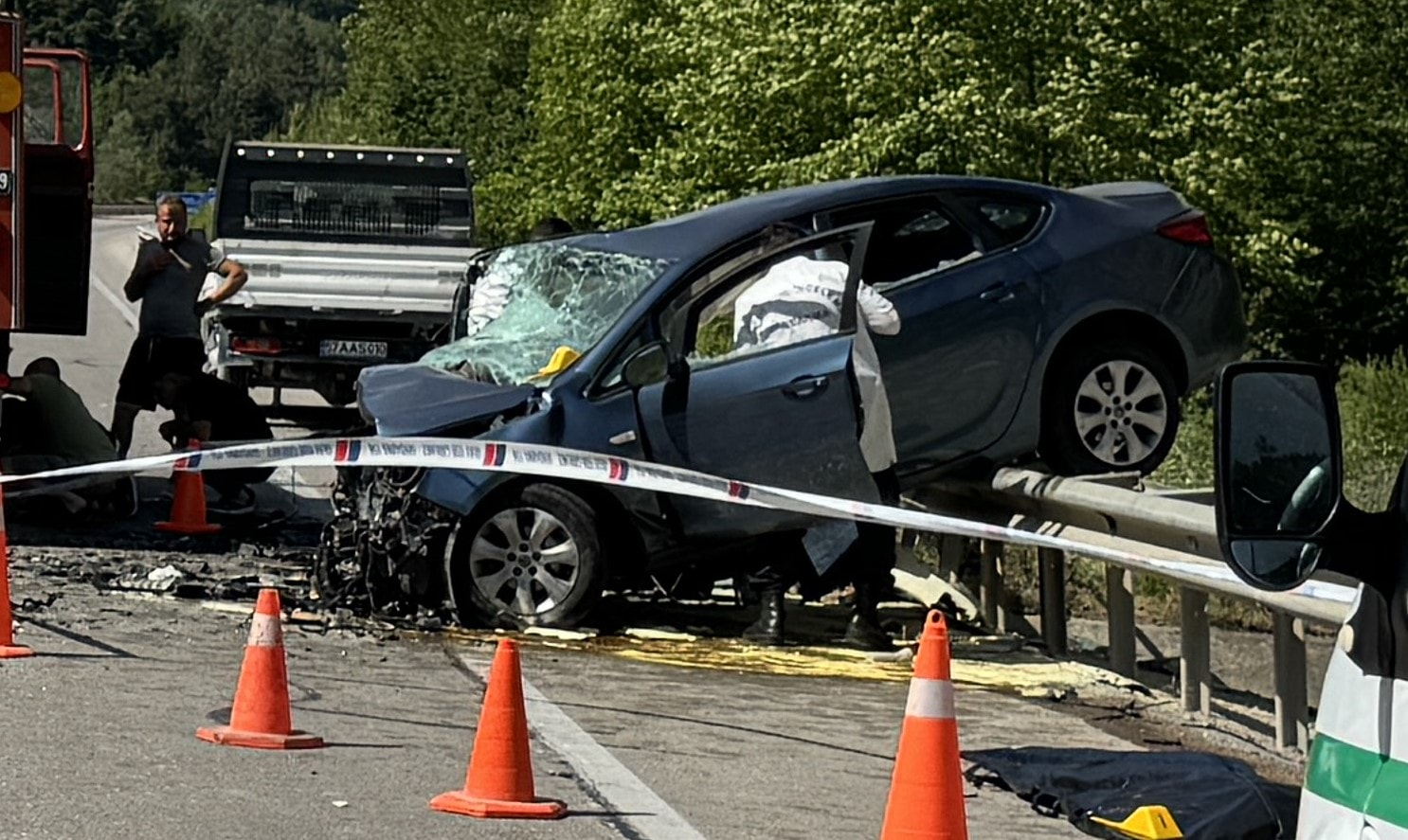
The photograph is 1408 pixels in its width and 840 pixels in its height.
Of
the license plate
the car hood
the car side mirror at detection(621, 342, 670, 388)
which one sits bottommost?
the car hood

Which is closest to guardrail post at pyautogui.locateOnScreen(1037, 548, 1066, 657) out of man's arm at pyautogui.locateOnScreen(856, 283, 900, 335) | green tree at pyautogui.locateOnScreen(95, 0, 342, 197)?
man's arm at pyautogui.locateOnScreen(856, 283, 900, 335)

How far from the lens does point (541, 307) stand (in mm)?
11398

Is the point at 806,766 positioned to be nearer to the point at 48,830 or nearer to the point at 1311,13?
the point at 48,830

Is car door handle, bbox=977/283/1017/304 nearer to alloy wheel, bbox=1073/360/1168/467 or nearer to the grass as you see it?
alloy wheel, bbox=1073/360/1168/467

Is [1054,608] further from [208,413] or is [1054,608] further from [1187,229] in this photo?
[208,413]

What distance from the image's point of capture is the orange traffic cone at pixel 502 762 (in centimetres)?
668

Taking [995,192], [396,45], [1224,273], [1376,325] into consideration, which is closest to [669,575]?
[995,192]

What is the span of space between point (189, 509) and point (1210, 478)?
799cm

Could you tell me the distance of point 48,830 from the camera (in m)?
6.34

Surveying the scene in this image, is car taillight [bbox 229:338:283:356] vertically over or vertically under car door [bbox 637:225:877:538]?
over

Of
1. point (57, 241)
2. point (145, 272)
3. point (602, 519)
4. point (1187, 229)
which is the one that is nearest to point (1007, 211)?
point (1187, 229)

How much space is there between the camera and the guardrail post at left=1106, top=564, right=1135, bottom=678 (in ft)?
33.4

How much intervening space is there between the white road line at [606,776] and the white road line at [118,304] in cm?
2516

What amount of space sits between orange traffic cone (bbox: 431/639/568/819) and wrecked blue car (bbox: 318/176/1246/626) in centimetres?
349
